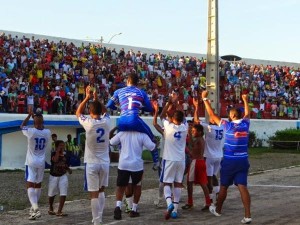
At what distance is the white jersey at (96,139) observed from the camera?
922 centimetres

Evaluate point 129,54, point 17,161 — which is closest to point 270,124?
point 129,54

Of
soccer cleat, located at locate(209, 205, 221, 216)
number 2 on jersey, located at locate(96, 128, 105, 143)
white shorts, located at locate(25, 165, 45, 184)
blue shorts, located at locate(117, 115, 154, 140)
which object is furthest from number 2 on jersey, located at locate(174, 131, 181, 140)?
white shorts, located at locate(25, 165, 45, 184)

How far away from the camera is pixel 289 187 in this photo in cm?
1572

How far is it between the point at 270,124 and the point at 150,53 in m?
11.8

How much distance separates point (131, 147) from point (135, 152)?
0.11 metres

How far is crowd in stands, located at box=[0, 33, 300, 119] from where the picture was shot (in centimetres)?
2733

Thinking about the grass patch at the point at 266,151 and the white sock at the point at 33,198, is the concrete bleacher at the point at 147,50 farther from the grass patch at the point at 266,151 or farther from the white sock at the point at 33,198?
the white sock at the point at 33,198

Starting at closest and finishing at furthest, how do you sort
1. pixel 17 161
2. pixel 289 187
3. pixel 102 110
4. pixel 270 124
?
1. pixel 102 110
2. pixel 289 187
3. pixel 17 161
4. pixel 270 124

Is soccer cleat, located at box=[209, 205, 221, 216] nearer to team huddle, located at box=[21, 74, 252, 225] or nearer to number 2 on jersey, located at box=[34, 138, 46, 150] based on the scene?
team huddle, located at box=[21, 74, 252, 225]

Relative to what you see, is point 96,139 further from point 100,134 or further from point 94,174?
point 94,174

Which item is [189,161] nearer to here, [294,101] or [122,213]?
[122,213]

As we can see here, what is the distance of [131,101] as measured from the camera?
33.5 ft

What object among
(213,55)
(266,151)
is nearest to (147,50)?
(266,151)

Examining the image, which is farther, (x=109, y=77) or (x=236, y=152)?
(x=109, y=77)
